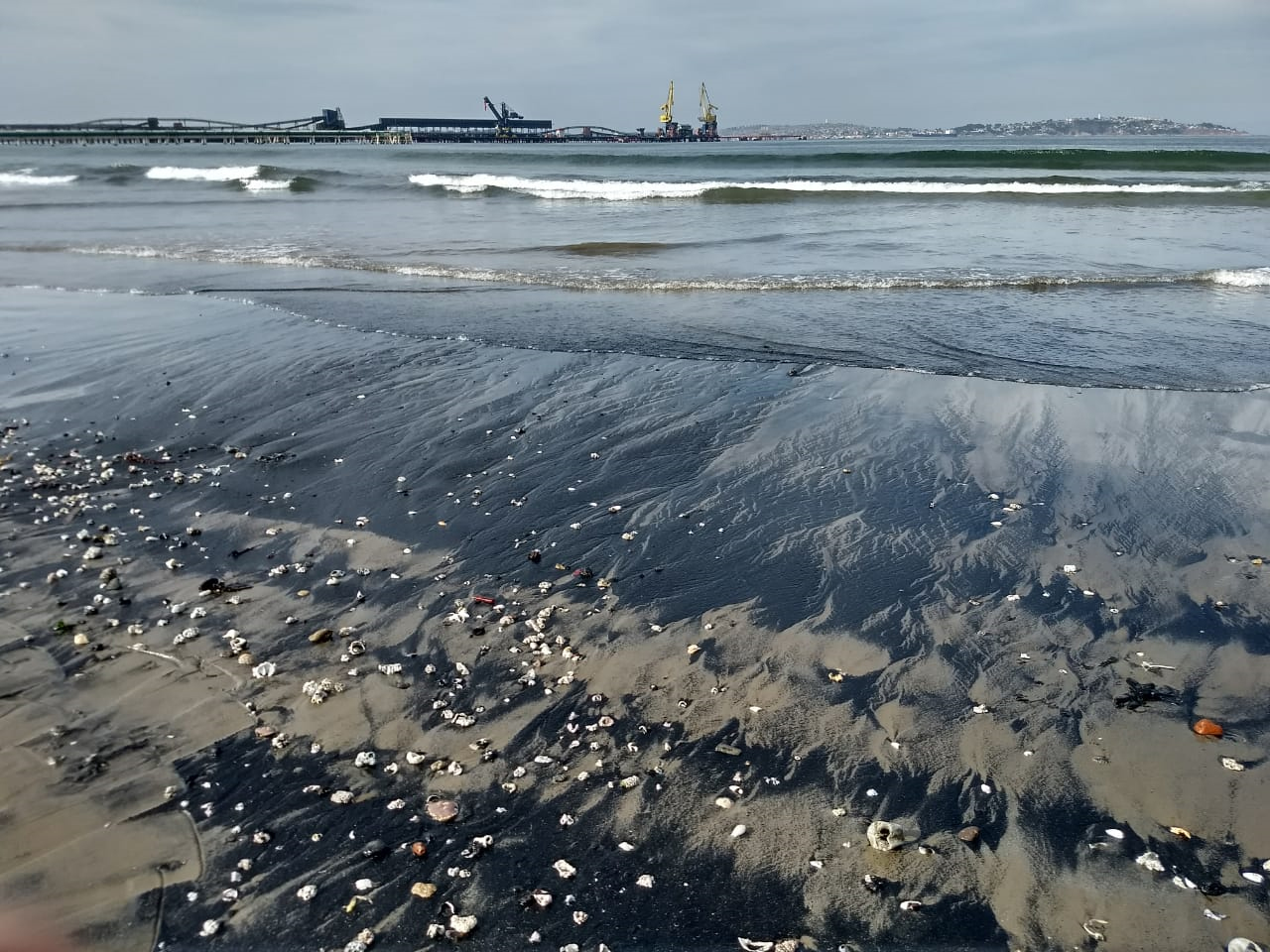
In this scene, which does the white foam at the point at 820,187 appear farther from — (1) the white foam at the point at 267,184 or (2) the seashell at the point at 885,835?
(2) the seashell at the point at 885,835

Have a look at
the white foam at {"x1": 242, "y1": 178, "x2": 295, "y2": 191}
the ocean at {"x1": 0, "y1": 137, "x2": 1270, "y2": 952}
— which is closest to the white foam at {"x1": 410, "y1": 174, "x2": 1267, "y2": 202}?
the white foam at {"x1": 242, "y1": 178, "x2": 295, "y2": 191}

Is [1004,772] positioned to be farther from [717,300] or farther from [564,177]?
[564,177]

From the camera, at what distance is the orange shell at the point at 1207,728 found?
3.57 meters

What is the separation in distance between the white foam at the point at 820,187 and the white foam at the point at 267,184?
267 inches

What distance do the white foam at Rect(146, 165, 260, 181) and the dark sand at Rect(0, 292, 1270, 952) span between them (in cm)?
4353

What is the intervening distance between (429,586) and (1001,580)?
3.50 meters

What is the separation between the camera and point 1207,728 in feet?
11.8

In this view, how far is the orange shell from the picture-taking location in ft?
11.7

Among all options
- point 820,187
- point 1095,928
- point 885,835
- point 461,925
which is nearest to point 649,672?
point 885,835

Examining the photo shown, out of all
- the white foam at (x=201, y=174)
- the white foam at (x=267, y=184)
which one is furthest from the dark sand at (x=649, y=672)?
the white foam at (x=201, y=174)

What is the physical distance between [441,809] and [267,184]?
4242 centimetres

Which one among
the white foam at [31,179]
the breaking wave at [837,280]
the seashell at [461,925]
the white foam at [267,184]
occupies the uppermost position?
the white foam at [31,179]

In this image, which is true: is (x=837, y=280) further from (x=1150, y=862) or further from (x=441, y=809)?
(x=441, y=809)

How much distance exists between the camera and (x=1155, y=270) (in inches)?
568
